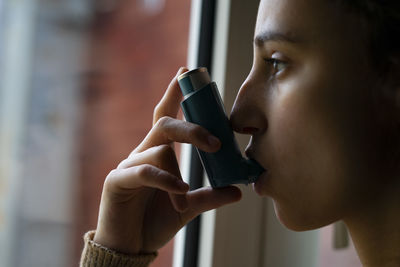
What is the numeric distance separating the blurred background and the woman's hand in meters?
0.19

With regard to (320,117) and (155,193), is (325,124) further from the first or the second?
(155,193)

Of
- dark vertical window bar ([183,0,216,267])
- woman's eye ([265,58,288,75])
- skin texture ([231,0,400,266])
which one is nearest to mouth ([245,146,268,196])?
skin texture ([231,0,400,266])

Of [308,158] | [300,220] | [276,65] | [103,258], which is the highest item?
[276,65]

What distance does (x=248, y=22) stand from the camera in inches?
43.1

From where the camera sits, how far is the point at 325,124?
A: 651 mm

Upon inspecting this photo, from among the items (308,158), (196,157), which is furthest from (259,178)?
(196,157)

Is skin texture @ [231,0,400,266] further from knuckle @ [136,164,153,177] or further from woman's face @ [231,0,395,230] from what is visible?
knuckle @ [136,164,153,177]

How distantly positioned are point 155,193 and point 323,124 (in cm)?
39

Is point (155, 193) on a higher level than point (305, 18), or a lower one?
lower

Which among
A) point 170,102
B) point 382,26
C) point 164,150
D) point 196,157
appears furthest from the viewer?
point 196,157

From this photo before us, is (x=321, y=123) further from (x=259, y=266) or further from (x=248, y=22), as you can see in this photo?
(x=259, y=266)

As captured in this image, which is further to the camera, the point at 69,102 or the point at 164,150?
the point at 69,102

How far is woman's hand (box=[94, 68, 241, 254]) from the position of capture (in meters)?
0.70

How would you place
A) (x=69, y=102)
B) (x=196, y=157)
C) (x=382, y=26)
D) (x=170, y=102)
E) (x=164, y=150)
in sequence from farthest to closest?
(x=196, y=157)
(x=69, y=102)
(x=170, y=102)
(x=164, y=150)
(x=382, y=26)
